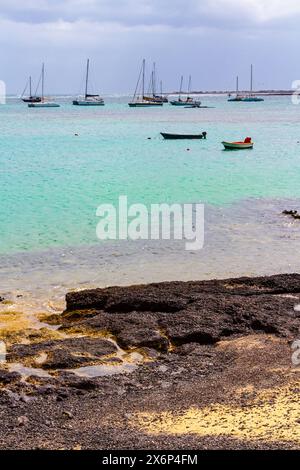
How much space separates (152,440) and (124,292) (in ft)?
20.7

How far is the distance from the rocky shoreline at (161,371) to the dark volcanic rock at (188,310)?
0.9 inches

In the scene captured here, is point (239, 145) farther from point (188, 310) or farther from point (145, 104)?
point (145, 104)

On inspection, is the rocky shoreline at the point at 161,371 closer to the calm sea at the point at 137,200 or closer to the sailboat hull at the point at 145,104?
the calm sea at the point at 137,200

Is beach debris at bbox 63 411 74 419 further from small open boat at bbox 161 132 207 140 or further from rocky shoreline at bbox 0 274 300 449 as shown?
small open boat at bbox 161 132 207 140

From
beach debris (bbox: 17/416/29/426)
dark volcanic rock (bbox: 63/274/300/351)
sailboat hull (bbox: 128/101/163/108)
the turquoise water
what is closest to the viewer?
beach debris (bbox: 17/416/29/426)

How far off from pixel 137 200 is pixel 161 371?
2181cm

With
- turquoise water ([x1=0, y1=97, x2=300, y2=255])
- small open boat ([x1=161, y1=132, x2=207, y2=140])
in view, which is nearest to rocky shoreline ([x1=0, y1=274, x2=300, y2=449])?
turquoise water ([x1=0, y1=97, x2=300, y2=255])

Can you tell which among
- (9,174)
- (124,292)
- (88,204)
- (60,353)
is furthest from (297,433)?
(9,174)

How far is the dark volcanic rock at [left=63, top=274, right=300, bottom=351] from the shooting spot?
12.7m

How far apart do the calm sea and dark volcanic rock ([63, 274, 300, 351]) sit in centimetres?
302

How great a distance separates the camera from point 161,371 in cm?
1134

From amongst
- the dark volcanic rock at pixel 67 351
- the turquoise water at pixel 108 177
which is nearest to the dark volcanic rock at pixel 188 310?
the dark volcanic rock at pixel 67 351

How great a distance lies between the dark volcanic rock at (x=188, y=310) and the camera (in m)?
12.7

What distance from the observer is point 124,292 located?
14648 millimetres
